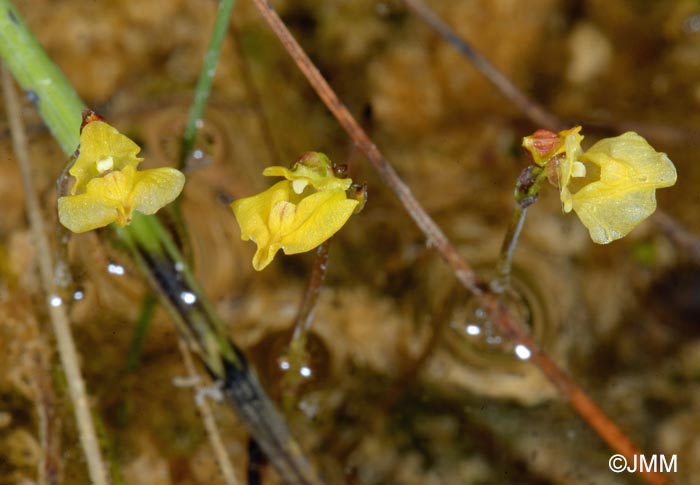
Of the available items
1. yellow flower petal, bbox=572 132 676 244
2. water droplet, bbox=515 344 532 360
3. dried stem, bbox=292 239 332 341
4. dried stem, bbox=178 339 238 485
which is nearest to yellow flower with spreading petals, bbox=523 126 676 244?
yellow flower petal, bbox=572 132 676 244

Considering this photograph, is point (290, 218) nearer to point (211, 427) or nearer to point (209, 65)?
point (209, 65)

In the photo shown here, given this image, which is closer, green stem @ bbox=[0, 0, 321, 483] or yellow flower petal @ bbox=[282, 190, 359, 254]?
yellow flower petal @ bbox=[282, 190, 359, 254]

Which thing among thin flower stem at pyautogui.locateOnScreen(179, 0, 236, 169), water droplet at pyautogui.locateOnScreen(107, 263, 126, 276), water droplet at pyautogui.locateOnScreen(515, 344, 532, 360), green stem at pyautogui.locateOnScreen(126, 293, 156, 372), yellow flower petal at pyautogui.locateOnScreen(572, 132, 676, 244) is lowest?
yellow flower petal at pyautogui.locateOnScreen(572, 132, 676, 244)

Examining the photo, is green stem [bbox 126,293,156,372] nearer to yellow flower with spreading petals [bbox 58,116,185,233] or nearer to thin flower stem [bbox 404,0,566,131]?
yellow flower with spreading petals [bbox 58,116,185,233]

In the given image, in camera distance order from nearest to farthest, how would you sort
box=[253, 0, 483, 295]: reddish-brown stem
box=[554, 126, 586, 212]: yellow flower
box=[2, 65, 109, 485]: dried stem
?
box=[554, 126, 586, 212]: yellow flower, box=[253, 0, 483, 295]: reddish-brown stem, box=[2, 65, 109, 485]: dried stem

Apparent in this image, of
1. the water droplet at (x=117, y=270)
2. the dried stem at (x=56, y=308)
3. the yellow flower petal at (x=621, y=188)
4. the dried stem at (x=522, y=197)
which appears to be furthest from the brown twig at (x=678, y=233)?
the dried stem at (x=56, y=308)

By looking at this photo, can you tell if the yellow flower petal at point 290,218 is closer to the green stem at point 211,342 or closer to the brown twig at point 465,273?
the brown twig at point 465,273
